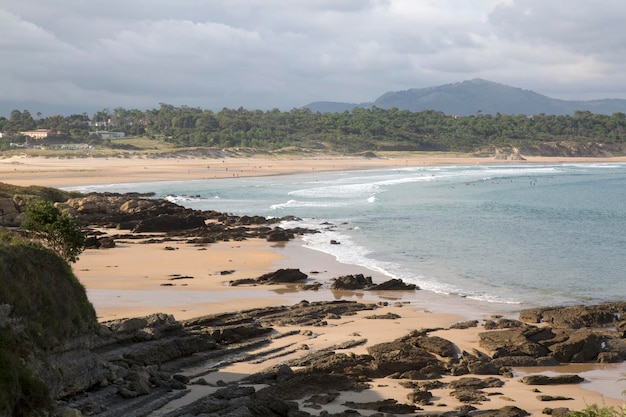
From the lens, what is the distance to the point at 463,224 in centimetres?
4631

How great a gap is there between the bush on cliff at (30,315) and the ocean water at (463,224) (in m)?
15.9

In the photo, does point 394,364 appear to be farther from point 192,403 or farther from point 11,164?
point 11,164

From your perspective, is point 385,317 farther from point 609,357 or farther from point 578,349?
point 609,357

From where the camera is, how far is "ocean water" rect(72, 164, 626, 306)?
93.6 feet

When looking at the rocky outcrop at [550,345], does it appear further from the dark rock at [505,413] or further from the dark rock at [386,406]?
the dark rock at [386,406]

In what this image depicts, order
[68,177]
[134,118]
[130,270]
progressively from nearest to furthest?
[130,270]
[68,177]
[134,118]

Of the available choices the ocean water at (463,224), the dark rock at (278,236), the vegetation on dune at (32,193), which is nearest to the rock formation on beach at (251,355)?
the ocean water at (463,224)

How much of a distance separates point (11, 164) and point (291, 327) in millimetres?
89242

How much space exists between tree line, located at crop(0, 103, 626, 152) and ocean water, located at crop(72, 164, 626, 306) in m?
53.6

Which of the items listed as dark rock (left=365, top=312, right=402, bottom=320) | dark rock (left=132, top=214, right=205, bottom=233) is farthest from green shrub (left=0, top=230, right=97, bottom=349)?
dark rock (left=132, top=214, right=205, bottom=233)

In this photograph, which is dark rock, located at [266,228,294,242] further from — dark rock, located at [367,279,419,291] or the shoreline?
the shoreline

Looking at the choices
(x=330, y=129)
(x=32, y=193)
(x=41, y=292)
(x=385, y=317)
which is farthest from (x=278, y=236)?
(x=330, y=129)

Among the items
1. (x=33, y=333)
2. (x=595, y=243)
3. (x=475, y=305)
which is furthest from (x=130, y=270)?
(x=595, y=243)

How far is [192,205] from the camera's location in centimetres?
5681
